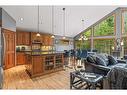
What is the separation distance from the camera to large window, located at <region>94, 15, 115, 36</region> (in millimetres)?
10562

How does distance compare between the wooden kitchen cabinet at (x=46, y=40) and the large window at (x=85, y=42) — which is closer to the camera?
the wooden kitchen cabinet at (x=46, y=40)

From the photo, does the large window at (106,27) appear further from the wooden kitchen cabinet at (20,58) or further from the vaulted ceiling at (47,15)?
the wooden kitchen cabinet at (20,58)

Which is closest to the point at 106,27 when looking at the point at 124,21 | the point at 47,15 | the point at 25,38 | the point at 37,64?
the point at 124,21

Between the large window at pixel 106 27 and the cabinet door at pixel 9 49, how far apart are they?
Result: 22.3ft

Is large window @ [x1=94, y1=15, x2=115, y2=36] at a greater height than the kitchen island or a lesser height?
greater

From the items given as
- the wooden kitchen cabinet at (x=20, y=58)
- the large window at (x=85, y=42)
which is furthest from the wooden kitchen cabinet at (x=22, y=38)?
the large window at (x=85, y=42)

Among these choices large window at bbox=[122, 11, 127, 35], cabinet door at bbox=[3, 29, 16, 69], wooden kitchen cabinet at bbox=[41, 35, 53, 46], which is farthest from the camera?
wooden kitchen cabinet at bbox=[41, 35, 53, 46]

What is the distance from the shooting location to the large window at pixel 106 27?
416 inches

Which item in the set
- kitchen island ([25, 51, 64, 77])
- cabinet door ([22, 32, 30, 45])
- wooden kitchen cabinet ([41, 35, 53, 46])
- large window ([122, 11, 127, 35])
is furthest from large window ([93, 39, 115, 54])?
cabinet door ([22, 32, 30, 45])

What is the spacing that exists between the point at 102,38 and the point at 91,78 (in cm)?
818

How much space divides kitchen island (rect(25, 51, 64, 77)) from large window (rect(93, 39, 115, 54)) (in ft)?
17.3

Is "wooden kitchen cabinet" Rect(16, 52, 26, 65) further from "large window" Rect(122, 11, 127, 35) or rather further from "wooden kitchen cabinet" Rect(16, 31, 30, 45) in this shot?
"large window" Rect(122, 11, 127, 35)
